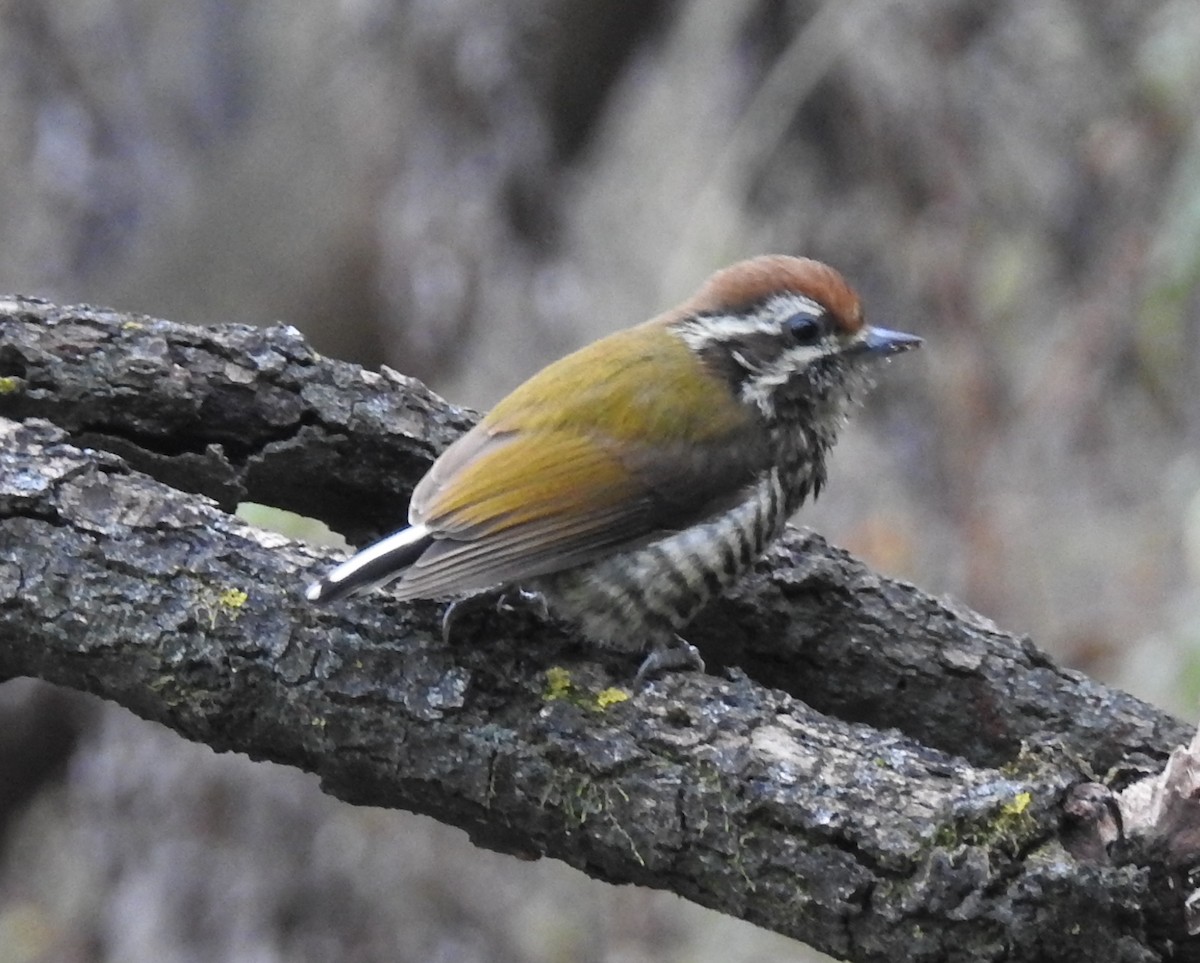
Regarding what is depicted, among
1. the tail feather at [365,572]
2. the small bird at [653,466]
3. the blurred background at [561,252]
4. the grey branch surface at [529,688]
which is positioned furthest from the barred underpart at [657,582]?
the blurred background at [561,252]

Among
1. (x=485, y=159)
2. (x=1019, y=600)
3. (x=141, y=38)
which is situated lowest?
(x=1019, y=600)

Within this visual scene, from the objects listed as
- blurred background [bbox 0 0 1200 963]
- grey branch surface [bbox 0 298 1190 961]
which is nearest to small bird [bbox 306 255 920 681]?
grey branch surface [bbox 0 298 1190 961]

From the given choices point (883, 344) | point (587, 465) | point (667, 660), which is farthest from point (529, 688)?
point (883, 344)

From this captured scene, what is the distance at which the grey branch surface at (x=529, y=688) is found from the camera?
232cm

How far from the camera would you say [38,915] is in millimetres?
7125

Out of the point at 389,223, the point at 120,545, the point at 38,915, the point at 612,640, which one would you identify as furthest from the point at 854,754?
the point at 38,915

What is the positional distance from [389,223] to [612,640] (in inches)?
119

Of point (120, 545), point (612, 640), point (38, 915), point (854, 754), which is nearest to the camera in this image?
point (854, 754)

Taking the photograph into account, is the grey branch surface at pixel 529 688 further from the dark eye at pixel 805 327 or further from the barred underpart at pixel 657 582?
the dark eye at pixel 805 327

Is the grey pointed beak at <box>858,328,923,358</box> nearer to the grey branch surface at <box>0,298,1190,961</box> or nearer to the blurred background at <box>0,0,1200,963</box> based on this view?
the grey branch surface at <box>0,298,1190,961</box>

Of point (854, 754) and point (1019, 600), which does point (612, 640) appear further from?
point (1019, 600)

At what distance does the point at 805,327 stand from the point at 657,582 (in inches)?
28.6

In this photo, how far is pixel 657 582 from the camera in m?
3.05

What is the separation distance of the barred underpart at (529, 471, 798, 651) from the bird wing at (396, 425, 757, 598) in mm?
46
